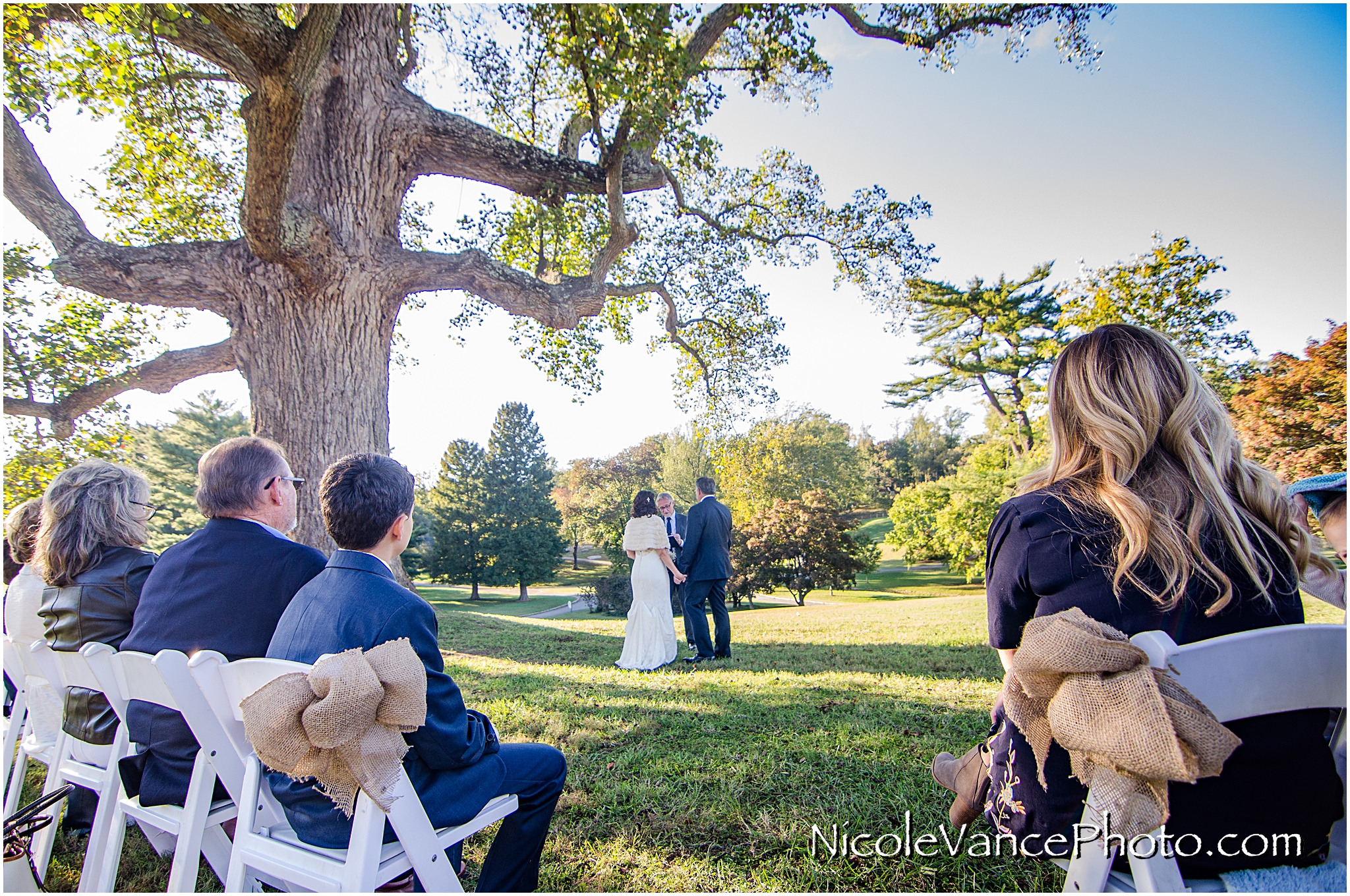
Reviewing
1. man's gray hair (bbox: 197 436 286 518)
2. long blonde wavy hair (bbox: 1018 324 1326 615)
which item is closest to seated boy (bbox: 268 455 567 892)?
man's gray hair (bbox: 197 436 286 518)

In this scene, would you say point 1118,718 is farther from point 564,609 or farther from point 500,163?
point 564,609

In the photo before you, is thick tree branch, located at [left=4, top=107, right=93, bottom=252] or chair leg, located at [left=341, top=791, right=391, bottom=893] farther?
thick tree branch, located at [left=4, top=107, right=93, bottom=252]

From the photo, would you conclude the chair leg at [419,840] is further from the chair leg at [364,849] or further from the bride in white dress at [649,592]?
the bride in white dress at [649,592]

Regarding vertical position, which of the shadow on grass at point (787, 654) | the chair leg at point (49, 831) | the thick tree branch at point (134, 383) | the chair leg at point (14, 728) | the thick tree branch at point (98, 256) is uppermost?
the thick tree branch at point (98, 256)

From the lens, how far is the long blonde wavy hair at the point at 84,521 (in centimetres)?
258

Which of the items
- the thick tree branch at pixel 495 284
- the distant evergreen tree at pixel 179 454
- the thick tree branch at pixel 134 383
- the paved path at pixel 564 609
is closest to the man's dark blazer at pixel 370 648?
the thick tree branch at pixel 495 284

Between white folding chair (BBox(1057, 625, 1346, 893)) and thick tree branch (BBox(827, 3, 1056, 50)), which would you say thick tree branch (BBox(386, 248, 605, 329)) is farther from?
white folding chair (BBox(1057, 625, 1346, 893))

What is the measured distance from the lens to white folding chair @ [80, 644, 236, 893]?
186 cm

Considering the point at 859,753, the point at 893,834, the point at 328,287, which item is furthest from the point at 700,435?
the point at 893,834

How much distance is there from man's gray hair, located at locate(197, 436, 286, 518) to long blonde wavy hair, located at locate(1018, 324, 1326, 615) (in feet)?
8.62

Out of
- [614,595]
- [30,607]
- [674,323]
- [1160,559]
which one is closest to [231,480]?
[30,607]

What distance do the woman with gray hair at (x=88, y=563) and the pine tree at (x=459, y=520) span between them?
1201 inches

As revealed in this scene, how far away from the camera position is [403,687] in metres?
1.61

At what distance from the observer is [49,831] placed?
7.93 feet
